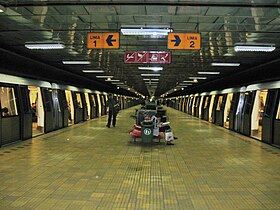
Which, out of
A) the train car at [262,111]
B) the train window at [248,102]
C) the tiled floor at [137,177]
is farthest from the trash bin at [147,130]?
the train window at [248,102]

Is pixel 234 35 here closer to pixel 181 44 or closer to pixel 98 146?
pixel 181 44

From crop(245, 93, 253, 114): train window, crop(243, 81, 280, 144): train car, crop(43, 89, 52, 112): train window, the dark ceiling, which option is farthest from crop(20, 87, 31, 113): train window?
crop(245, 93, 253, 114): train window

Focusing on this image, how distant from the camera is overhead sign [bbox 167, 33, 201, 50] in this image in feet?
23.0

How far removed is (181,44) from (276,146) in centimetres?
542

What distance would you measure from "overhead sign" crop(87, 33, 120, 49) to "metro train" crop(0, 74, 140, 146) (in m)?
3.61

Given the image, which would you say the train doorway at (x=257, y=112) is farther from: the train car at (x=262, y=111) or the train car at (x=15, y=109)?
the train car at (x=15, y=109)

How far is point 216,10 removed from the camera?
20.3ft

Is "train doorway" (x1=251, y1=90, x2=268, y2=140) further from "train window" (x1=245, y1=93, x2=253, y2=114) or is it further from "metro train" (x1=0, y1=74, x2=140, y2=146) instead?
"metro train" (x1=0, y1=74, x2=140, y2=146)

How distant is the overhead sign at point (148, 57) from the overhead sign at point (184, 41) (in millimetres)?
2348

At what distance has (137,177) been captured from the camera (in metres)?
5.85

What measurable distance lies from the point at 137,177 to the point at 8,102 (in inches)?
237

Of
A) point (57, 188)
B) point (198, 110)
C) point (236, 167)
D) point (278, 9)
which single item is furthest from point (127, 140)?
point (198, 110)

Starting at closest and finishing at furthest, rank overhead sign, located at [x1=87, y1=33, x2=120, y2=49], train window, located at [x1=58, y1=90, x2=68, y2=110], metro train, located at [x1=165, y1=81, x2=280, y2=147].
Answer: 1. overhead sign, located at [x1=87, y1=33, x2=120, y2=49]
2. metro train, located at [x1=165, y1=81, x2=280, y2=147]
3. train window, located at [x1=58, y1=90, x2=68, y2=110]

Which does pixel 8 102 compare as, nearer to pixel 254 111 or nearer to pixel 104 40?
pixel 104 40
